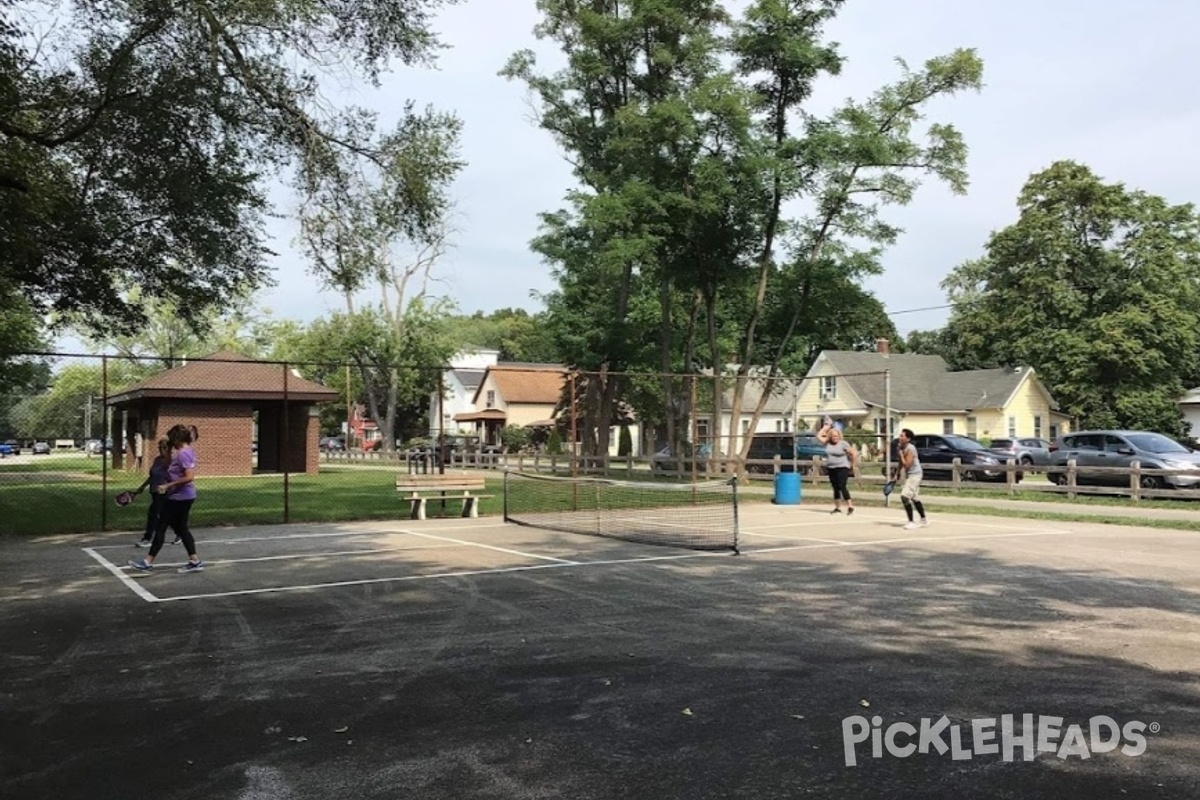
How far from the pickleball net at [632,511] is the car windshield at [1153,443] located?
37.8 feet

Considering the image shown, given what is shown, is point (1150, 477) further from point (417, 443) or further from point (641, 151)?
point (417, 443)

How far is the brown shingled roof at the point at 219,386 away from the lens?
1426 inches

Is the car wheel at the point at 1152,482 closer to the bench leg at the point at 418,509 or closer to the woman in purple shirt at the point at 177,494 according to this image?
the bench leg at the point at 418,509

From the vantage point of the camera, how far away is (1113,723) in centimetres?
530

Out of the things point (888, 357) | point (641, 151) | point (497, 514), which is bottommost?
point (497, 514)

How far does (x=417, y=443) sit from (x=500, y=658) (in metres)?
43.3

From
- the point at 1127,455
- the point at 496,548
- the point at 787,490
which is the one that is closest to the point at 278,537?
the point at 496,548

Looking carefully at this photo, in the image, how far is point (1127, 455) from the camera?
2595 centimetres

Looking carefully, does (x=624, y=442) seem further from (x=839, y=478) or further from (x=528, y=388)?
(x=839, y=478)

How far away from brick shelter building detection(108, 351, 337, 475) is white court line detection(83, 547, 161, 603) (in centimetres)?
2211

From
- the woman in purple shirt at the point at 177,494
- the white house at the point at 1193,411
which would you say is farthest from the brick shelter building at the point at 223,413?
the white house at the point at 1193,411

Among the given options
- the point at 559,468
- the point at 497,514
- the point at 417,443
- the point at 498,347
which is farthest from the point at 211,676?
the point at 498,347

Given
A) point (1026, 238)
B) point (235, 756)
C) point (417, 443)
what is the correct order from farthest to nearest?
point (1026, 238)
point (417, 443)
point (235, 756)

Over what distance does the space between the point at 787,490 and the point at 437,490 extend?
30.8 feet
